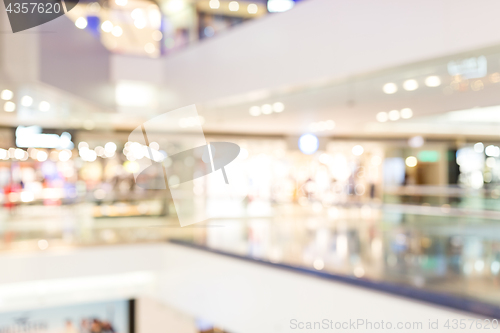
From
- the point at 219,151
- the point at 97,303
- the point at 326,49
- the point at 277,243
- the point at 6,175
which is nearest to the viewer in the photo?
the point at 219,151

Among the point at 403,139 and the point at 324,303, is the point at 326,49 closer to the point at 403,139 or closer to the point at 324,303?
the point at 324,303

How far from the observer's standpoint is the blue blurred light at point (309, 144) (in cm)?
1167

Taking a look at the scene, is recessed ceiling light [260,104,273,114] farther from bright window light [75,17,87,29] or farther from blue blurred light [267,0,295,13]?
bright window light [75,17,87,29]

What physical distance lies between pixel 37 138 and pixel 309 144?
6.25 metres

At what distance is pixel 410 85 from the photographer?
5684 mm

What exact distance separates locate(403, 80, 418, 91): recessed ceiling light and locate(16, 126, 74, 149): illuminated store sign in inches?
270

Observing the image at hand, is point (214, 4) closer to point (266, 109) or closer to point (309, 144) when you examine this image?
point (266, 109)

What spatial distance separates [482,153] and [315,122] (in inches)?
164

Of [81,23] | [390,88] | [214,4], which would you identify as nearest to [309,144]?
[214,4]

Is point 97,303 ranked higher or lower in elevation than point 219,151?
lower

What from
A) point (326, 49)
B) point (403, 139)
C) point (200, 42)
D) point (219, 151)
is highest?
point (200, 42)

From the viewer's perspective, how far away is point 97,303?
8.07 m

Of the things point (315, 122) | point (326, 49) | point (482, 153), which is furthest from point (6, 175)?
point (482, 153)

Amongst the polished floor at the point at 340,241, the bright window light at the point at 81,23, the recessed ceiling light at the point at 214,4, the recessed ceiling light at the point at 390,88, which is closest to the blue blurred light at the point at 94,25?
the bright window light at the point at 81,23
